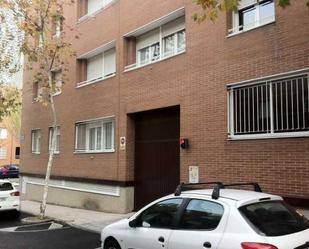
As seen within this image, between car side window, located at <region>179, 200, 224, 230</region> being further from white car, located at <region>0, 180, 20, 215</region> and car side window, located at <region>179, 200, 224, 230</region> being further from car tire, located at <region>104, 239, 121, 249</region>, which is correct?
white car, located at <region>0, 180, 20, 215</region>

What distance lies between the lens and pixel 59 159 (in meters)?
19.7

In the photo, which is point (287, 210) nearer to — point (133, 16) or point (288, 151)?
point (288, 151)

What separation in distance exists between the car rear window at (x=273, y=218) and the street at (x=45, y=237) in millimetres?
5328

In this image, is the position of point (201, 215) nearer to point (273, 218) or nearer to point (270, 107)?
point (273, 218)

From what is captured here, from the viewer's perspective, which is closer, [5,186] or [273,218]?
[273,218]

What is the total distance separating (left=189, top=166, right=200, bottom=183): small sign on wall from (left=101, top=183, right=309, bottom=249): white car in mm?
5303

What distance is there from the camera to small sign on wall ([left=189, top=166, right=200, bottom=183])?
12.0 metres

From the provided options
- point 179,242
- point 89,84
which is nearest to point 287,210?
point 179,242

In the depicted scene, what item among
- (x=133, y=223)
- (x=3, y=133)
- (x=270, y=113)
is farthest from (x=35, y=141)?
(x=3, y=133)

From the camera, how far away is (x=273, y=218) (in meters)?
5.55

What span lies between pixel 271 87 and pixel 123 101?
6.50 m

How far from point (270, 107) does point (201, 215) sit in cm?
521

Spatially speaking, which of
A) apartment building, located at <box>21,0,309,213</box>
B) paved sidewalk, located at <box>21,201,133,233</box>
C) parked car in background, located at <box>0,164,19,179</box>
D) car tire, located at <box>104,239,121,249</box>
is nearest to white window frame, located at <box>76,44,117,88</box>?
apartment building, located at <box>21,0,309,213</box>

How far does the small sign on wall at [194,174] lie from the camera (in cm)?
1202
